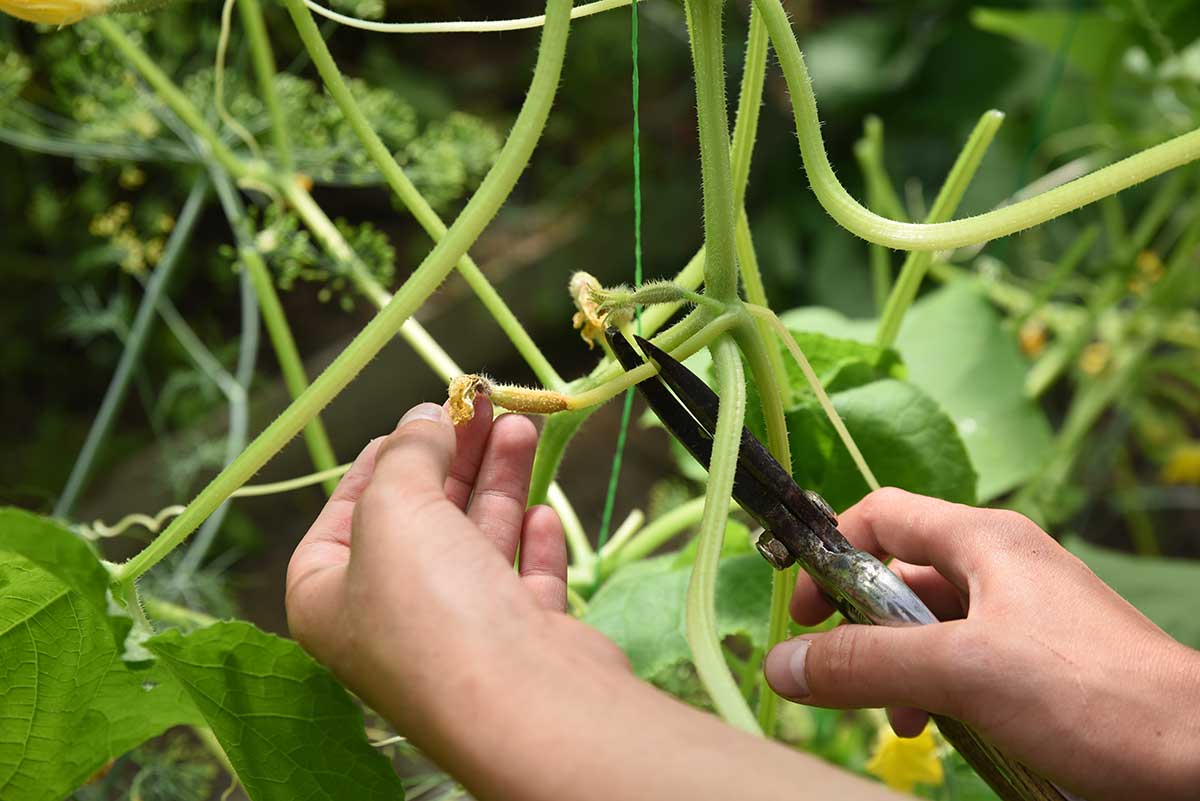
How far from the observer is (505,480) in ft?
1.81

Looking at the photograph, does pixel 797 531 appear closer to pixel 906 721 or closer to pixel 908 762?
pixel 906 721

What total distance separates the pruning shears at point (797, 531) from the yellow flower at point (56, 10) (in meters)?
0.28

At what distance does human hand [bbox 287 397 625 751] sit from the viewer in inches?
14.9

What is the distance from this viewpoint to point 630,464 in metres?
1.88

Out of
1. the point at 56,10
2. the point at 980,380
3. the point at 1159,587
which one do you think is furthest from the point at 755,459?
the point at 1159,587

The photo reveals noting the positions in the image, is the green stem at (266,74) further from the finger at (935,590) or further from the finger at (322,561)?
the finger at (935,590)

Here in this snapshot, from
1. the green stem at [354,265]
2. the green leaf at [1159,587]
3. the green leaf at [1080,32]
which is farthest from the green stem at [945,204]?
the green leaf at [1080,32]

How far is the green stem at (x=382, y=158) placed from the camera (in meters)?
0.61

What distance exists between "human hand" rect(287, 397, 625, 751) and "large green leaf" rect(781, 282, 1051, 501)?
1.67ft

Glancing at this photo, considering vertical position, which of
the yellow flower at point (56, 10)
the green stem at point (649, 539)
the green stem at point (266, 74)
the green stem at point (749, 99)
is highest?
the green stem at point (266, 74)

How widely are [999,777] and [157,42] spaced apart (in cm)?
132

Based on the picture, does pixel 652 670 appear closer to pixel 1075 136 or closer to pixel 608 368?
pixel 608 368

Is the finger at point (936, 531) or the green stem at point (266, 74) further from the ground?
the green stem at point (266, 74)

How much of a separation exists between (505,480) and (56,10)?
0.30 metres
